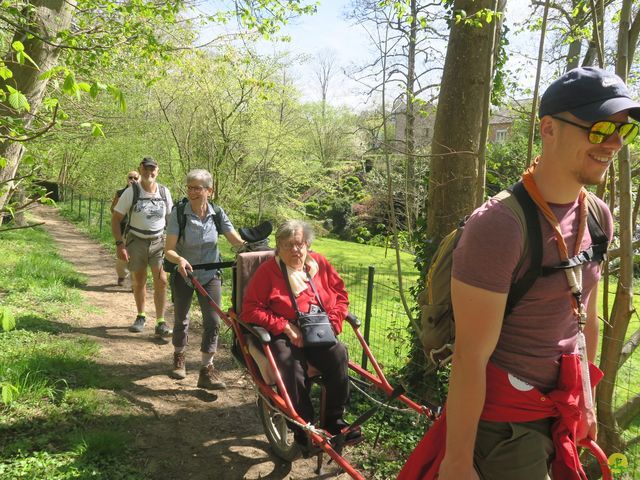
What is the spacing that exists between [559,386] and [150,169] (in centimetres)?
565

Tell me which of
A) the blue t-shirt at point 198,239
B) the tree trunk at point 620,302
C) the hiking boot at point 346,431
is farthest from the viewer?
the blue t-shirt at point 198,239

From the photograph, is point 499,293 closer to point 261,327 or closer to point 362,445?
point 261,327

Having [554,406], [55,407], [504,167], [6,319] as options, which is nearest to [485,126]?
[554,406]

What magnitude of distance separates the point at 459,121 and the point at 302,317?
2.08m

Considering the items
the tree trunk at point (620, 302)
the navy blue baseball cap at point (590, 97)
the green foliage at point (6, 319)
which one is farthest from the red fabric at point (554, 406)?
the green foliage at point (6, 319)

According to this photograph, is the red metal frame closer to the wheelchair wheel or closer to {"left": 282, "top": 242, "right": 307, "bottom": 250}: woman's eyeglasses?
the wheelchair wheel

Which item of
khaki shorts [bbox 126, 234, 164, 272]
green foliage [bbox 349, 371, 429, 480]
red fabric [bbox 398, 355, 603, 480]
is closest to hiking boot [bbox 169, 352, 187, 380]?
khaki shorts [bbox 126, 234, 164, 272]

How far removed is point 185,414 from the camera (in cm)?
445

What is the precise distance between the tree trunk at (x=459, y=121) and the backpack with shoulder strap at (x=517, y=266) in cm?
248

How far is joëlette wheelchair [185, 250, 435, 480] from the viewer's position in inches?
124

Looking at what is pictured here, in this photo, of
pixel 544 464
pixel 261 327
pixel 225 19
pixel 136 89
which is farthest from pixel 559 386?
pixel 136 89

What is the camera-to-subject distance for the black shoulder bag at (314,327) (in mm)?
3576

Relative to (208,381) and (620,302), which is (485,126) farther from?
(208,381)

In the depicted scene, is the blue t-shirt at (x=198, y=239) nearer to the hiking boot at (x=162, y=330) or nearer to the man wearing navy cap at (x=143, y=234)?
the man wearing navy cap at (x=143, y=234)
